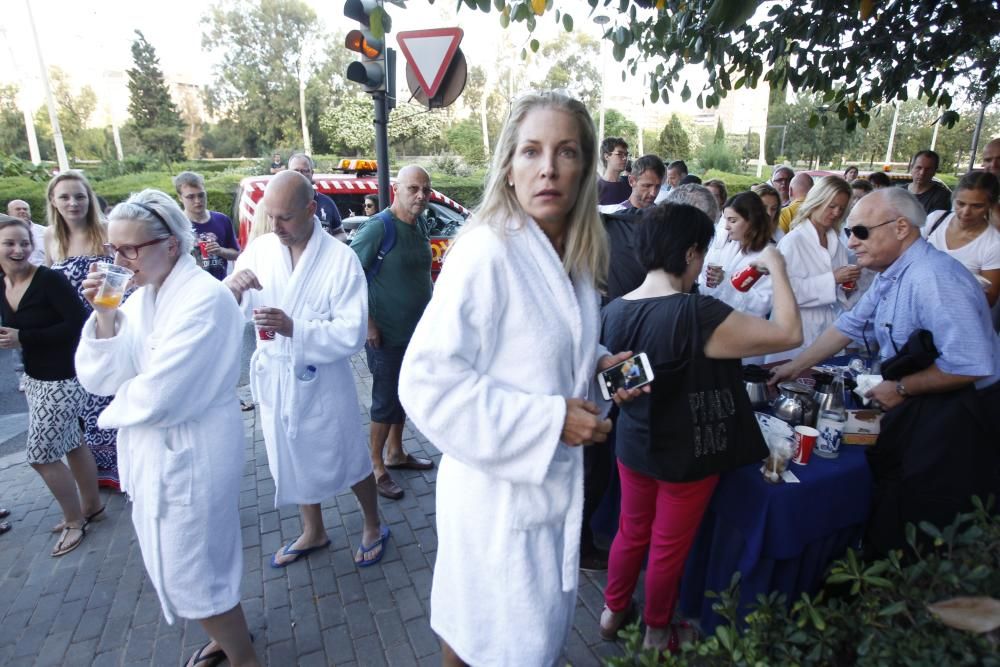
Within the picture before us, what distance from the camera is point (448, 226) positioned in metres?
8.80

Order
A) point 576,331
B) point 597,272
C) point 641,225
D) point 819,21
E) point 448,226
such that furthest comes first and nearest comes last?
point 448,226 < point 819,21 < point 641,225 < point 597,272 < point 576,331

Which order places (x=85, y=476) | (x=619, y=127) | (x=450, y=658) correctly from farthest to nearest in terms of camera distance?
(x=619, y=127)
(x=85, y=476)
(x=450, y=658)

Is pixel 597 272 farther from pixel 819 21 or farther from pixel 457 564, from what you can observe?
pixel 819 21

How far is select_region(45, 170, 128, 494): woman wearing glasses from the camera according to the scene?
359 cm

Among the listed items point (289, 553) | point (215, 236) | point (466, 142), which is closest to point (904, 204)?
point (289, 553)

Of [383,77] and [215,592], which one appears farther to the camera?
[383,77]

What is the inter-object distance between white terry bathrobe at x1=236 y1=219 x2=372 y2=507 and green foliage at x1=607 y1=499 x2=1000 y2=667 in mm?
1998

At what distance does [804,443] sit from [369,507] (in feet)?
7.58

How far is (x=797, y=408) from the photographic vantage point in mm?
2465

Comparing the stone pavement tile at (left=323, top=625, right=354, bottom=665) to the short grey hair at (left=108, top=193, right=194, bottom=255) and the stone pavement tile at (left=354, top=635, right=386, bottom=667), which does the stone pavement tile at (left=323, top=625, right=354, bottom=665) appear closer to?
the stone pavement tile at (left=354, top=635, right=386, bottom=667)

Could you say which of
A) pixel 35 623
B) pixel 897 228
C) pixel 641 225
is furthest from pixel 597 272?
pixel 35 623

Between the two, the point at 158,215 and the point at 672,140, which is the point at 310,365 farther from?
the point at 672,140

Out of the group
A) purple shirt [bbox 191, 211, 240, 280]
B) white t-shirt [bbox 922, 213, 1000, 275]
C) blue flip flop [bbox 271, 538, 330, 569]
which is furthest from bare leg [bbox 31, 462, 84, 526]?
white t-shirt [bbox 922, 213, 1000, 275]

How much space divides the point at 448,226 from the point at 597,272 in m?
7.46
